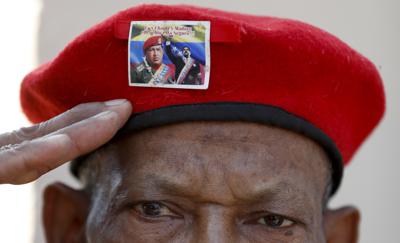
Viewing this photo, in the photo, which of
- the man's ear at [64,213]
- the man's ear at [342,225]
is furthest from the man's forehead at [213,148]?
the man's ear at [342,225]

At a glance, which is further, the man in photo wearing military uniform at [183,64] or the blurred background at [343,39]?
the blurred background at [343,39]

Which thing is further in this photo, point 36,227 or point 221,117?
point 36,227

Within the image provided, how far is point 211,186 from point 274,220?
22 centimetres

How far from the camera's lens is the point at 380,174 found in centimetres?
335

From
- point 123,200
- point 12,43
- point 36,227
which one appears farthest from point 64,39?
point 123,200

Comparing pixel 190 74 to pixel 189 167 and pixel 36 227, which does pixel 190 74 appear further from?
pixel 36 227

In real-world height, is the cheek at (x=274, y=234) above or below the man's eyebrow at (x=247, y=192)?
below

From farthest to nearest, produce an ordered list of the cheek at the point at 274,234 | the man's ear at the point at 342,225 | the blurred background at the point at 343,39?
the blurred background at the point at 343,39
the man's ear at the point at 342,225
the cheek at the point at 274,234

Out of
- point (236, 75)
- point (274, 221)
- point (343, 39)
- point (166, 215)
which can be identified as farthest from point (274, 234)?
point (343, 39)

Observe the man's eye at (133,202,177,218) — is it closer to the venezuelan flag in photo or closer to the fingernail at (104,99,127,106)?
the fingernail at (104,99,127,106)

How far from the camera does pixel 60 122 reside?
2062mm

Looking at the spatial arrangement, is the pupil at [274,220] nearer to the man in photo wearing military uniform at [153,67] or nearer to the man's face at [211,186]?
the man's face at [211,186]

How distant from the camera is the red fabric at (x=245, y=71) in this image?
6.73ft

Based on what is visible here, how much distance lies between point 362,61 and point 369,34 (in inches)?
45.5
